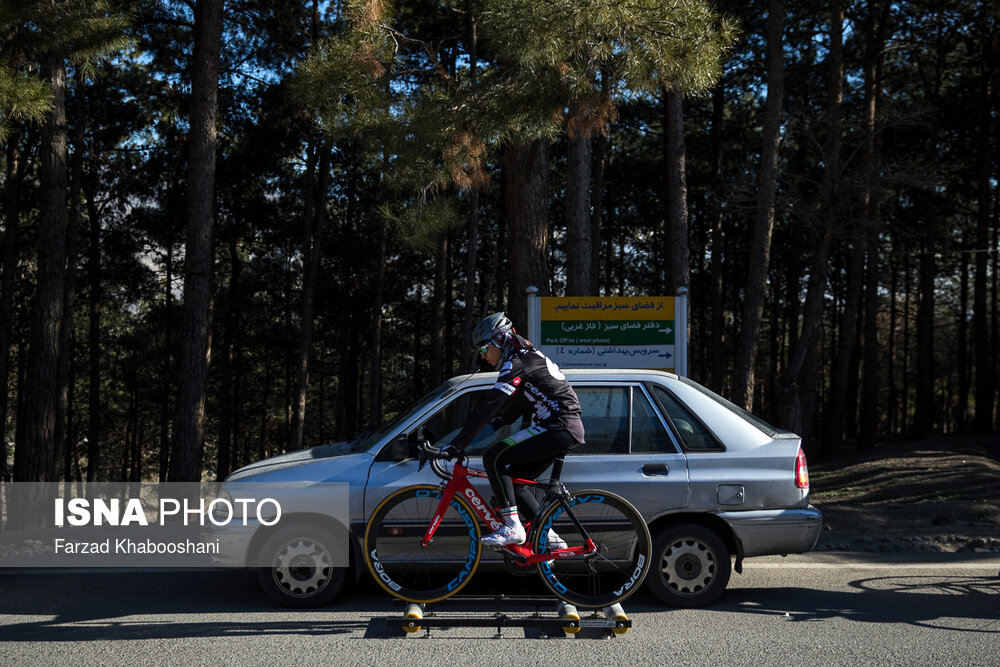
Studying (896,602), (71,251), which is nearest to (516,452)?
(896,602)

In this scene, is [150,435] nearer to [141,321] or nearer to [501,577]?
[141,321]

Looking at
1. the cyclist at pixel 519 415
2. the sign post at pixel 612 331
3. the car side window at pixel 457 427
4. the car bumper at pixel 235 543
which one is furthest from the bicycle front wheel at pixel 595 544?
the sign post at pixel 612 331

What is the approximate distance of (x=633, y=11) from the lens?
10188mm

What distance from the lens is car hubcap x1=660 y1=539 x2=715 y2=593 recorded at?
6.59 metres

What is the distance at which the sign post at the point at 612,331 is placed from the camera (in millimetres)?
11109

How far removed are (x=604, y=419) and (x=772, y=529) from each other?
1.48 m

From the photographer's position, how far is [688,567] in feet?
21.7

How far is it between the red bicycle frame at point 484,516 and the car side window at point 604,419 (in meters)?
0.84

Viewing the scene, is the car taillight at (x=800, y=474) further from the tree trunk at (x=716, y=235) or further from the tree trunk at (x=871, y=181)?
the tree trunk at (x=716, y=235)

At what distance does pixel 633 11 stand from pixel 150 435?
4488cm

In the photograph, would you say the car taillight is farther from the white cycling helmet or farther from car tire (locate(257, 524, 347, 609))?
car tire (locate(257, 524, 347, 609))

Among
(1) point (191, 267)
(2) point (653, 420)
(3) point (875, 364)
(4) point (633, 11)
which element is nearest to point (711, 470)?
(2) point (653, 420)

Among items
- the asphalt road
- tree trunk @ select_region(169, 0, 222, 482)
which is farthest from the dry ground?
tree trunk @ select_region(169, 0, 222, 482)

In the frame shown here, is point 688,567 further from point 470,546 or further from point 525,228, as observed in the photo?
point 525,228
